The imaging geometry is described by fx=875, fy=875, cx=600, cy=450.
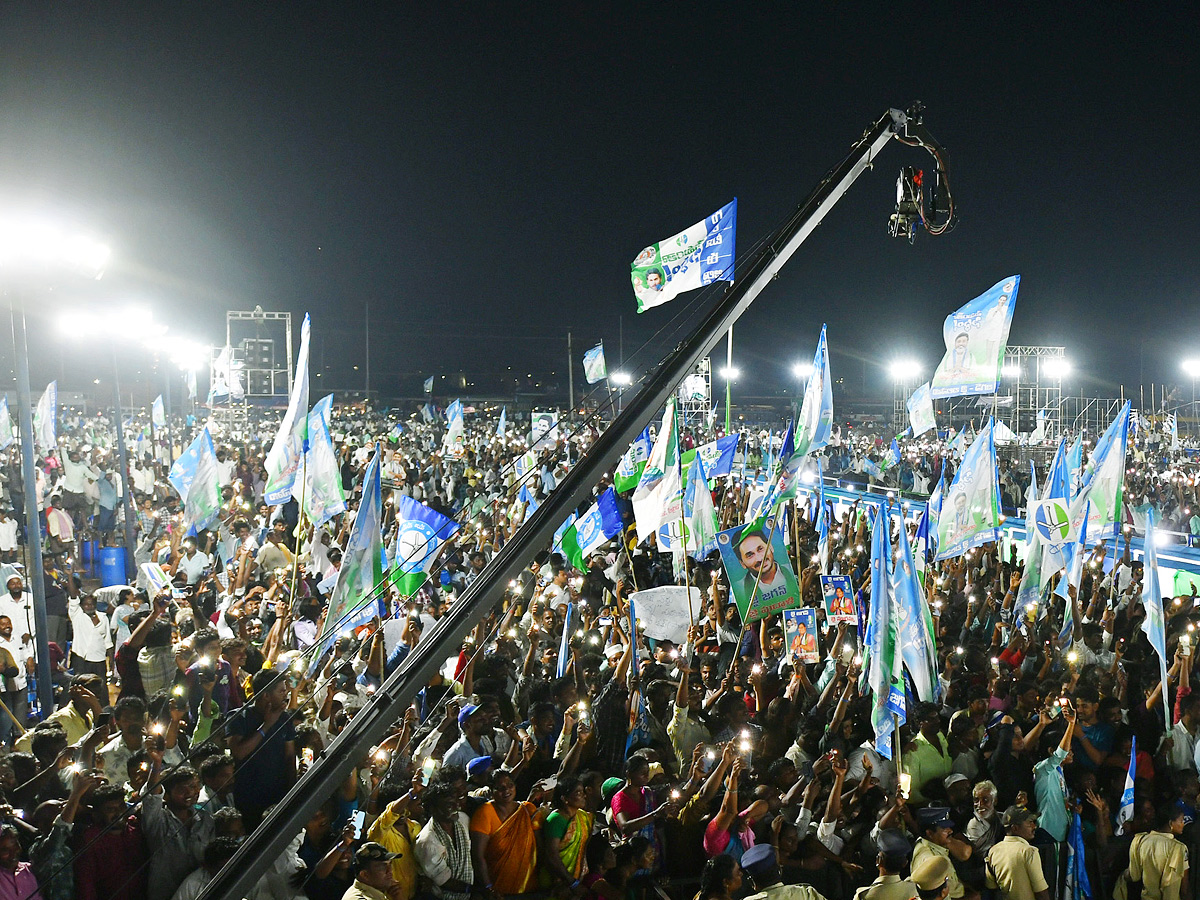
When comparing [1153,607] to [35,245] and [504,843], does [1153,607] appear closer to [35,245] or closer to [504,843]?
[504,843]

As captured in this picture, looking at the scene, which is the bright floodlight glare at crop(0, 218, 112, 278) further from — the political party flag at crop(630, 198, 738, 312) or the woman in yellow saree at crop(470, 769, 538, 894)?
the woman in yellow saree at crop(470, 769, 538, 894)

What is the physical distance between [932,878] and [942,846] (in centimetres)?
34

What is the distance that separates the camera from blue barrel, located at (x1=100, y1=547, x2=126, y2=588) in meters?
12.4

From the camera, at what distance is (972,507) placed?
1166 cm

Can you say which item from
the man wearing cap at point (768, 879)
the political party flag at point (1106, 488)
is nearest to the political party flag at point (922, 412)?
the political party flag at point (1106, 488)

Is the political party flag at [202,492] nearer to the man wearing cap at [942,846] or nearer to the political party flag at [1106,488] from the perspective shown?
the man wearing cap at [942,846]

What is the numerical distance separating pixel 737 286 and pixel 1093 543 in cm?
1306

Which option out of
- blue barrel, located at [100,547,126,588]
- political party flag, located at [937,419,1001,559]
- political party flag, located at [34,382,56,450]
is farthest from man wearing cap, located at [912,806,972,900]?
political party flag, located at [34,382,56,450]

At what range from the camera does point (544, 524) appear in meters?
3.31

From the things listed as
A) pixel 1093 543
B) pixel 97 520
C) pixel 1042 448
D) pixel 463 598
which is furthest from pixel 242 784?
pixel 1042 448

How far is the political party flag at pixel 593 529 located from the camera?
10719 mm

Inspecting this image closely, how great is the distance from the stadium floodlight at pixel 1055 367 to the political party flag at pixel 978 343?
117ft

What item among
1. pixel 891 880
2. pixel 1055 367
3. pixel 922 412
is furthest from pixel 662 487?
pixel 1055 367

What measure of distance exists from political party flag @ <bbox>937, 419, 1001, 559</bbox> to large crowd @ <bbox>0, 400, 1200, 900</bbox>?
1.16 metres
